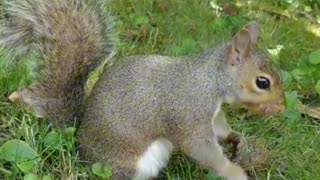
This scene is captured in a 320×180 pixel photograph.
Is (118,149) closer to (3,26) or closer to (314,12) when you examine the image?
(3,26)

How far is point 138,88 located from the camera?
8.56 ft

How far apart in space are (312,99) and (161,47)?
2.15 ft

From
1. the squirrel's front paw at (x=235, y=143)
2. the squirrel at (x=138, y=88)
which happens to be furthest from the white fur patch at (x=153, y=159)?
the squirrel's front paw at (x=235, y=143)

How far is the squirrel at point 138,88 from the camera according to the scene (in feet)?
8.48

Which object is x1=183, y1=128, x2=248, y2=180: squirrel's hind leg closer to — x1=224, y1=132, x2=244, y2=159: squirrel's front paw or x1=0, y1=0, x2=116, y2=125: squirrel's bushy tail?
x1=224, y1=132, x2=244, y2=159: squirrel's front paw

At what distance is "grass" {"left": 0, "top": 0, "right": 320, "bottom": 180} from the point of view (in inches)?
106

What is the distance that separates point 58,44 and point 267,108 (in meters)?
0.69

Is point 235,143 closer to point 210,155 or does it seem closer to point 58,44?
point 210,155

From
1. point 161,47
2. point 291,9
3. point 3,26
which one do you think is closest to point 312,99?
point 161,47

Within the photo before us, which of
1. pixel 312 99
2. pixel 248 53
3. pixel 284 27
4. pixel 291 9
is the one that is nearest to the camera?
pixel 248 53

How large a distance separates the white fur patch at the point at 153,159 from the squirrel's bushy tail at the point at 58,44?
307 mm

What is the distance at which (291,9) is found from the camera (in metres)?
4.15

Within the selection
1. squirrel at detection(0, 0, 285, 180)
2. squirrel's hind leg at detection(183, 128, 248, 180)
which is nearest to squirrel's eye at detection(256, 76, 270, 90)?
squirrel at detection(0, 0, 285, 180)

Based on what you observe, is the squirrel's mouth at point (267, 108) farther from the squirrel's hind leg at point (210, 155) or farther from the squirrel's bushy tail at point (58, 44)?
the squirrel's bushy tail at point (58, 44)
